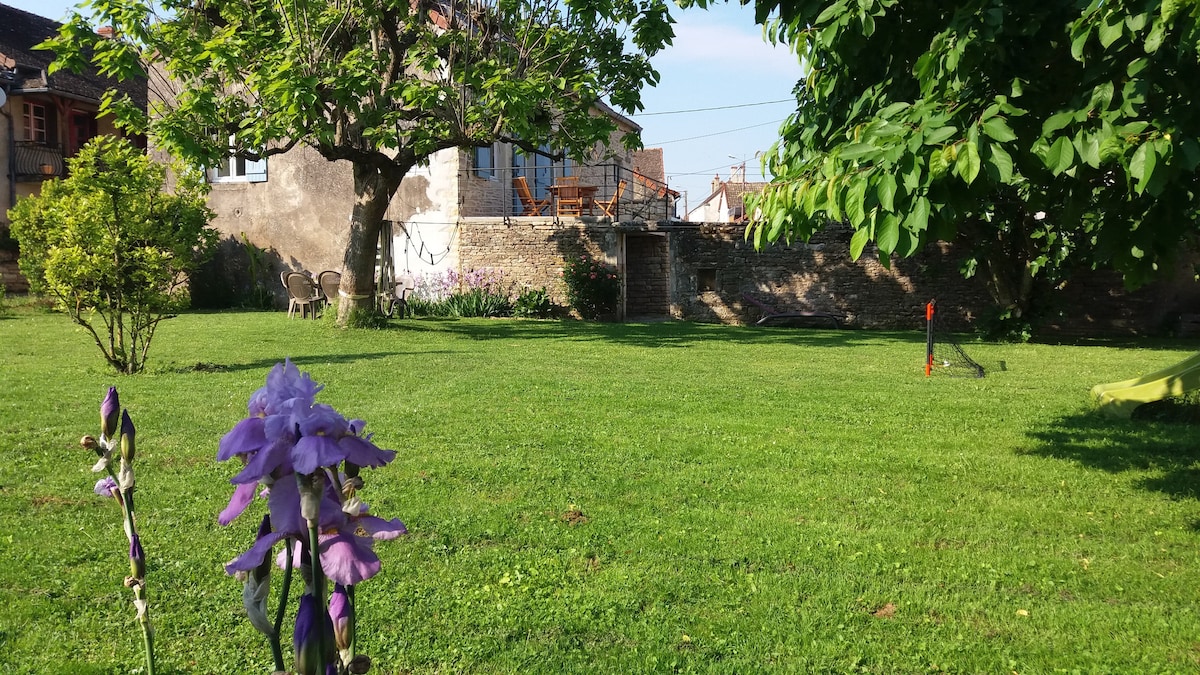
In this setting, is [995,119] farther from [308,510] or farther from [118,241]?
[118,241]

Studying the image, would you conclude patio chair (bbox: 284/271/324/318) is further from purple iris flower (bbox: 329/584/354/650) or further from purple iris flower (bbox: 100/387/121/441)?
purple iris flower (bbox: 329/584/354/650)

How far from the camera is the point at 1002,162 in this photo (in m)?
2.55

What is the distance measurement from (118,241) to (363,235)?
6.23 m

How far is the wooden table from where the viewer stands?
71.2ft

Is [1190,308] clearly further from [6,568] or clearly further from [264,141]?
[6,568]

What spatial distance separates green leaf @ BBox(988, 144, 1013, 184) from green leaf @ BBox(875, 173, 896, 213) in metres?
0.29

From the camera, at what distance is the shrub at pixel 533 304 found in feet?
67.3

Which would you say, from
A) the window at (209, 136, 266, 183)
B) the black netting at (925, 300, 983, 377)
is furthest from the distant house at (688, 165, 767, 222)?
the black netting at (925, 300, 983, 377)

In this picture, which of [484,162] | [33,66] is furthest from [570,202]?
[33,66]

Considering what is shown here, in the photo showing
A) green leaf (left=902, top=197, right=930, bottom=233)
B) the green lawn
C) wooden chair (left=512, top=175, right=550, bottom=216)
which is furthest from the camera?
wooden chair (left=512, top=175, right=550, bottom=216)

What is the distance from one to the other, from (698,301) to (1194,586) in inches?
683

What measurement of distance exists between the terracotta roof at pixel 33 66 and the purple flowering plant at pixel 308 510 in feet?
88.0

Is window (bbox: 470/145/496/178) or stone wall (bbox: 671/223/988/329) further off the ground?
window (bbox: 470/145/496/178)

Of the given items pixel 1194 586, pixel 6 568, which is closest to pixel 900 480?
pixel 1194 586
